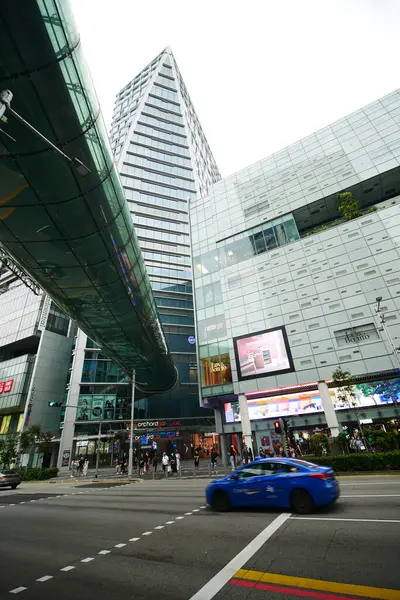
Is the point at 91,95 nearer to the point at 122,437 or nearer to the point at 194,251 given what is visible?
the point at 194,251

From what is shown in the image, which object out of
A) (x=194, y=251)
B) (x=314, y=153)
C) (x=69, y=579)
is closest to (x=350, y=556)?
(x=69, y=579)

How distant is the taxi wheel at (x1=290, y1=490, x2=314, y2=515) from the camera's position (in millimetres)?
7574

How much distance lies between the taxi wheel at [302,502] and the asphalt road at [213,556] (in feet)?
0.88

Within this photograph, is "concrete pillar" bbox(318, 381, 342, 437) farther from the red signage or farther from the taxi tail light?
the red signage

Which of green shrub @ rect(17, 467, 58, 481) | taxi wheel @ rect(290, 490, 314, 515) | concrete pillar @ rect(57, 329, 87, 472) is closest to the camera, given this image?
taxi wheel @ rect(290, 490, 314, 515)

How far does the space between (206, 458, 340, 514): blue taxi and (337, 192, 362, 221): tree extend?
31.5 meters

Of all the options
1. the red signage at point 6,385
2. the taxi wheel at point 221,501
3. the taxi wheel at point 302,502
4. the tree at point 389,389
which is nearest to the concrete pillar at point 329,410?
the tree at point 389,389

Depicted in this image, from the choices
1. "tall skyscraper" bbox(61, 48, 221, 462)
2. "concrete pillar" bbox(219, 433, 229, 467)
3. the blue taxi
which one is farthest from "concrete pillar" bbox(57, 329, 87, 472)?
the blue taxi

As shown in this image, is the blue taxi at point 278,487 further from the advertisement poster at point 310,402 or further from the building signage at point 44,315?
the building signage at point 44,315

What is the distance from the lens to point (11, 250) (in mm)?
12617

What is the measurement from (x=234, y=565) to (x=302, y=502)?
150 inches

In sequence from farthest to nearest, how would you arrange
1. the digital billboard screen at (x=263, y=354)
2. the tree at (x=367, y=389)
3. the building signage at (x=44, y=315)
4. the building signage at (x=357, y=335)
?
the building signage at (x=44, y=315) → the digital billboard screen at (x=263, y=354) → the building signage at (x=357, y=335) → the tree at (x=367, y=389)

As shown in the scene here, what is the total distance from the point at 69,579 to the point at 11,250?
12.1 meters

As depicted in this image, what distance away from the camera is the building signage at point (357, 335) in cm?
2586
